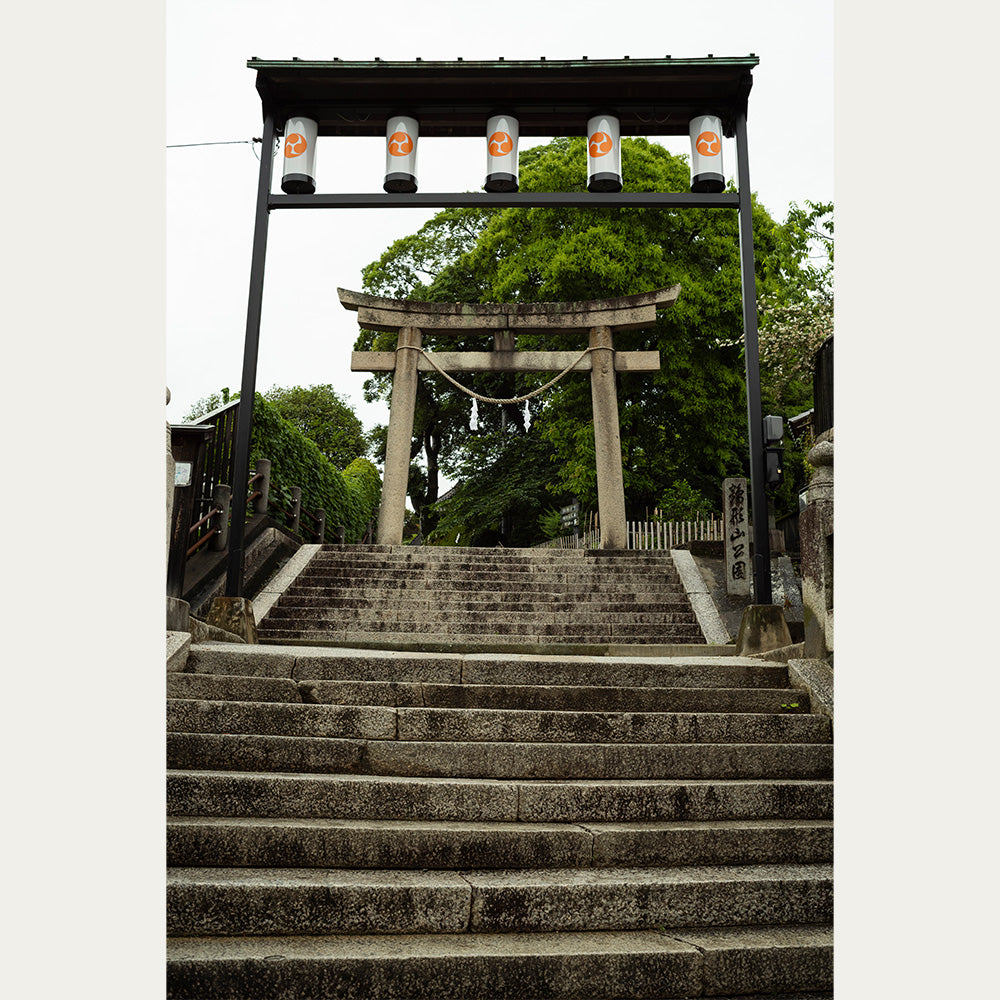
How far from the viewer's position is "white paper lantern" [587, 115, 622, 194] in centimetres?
786

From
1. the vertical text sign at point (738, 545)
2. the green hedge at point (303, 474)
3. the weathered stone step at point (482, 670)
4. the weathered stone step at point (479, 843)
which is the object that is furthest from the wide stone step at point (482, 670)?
the green hedge at point (303, 474)

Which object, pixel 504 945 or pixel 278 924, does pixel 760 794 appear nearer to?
pixel 504 945

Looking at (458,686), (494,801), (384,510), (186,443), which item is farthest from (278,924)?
(384,510)

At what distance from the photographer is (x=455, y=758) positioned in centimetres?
397

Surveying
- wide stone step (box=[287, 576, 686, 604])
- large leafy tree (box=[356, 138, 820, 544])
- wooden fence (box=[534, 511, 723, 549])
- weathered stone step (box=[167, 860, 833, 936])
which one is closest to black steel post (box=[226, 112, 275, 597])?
wide stone step (box=[287, 576, 686, 604])

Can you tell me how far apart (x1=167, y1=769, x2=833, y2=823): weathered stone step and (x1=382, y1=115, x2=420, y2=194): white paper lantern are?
5.88 meters

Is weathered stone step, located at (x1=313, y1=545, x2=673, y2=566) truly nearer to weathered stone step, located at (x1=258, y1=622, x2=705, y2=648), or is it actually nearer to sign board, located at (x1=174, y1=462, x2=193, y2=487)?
weathered stone step, located at (x1=258, y1=622, x2=705, y2=648)

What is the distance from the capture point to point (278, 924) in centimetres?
294

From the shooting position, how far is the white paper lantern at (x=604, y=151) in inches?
309

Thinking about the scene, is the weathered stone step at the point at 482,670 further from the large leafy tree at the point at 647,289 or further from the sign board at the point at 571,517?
the sign board at the point at 571,517

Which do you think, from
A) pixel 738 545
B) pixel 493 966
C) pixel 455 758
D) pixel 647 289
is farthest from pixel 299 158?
pixel 647 289

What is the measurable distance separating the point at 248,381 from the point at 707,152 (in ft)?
15.6

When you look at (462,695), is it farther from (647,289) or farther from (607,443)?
(647,289)

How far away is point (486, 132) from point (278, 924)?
7368 mm
